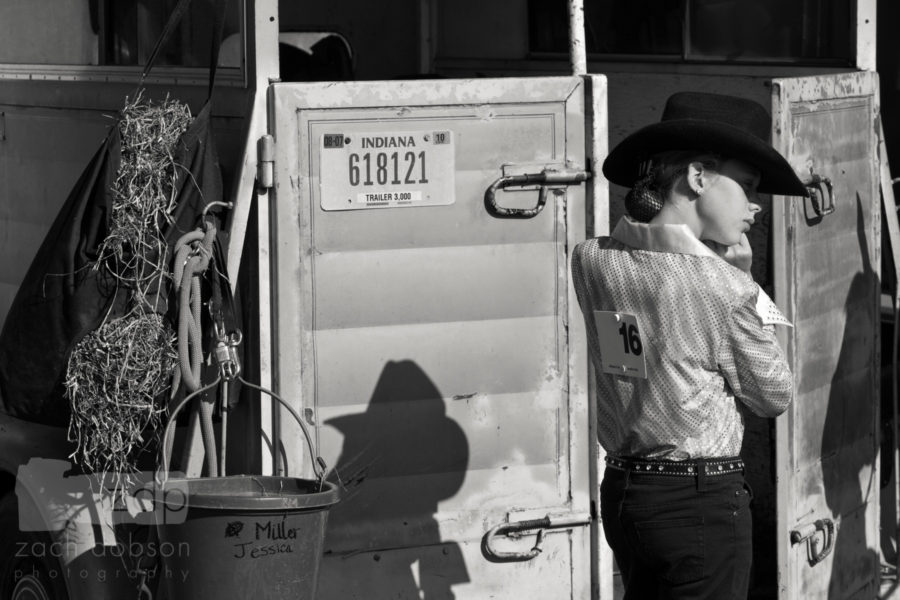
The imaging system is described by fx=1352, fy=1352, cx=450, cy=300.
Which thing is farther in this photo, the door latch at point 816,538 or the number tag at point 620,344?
the door latch at point 816,538

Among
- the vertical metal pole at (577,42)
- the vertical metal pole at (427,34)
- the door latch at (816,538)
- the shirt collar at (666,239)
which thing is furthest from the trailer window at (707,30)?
the shirt collar at (666,239)

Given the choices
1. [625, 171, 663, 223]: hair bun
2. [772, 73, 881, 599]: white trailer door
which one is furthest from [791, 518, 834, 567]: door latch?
[625, 171, 663, 223]: hair bun

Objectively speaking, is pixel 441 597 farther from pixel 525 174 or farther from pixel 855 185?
pixel 855 185

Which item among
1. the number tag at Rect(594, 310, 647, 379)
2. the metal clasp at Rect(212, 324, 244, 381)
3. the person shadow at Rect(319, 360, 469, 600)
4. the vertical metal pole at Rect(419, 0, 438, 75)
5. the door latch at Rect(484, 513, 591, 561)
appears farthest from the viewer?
the vertical metal pole at Rect(419, 0, 438, 75)

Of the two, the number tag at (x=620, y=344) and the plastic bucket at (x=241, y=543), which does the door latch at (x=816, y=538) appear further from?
the plastic bucket at (x=241, y=543)

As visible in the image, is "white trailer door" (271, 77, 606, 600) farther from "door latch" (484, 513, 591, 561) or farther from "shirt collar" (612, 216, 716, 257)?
"shirt collar" (612, 216, 716, 257)

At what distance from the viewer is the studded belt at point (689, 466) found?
10.3 feet

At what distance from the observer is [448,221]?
147 inches

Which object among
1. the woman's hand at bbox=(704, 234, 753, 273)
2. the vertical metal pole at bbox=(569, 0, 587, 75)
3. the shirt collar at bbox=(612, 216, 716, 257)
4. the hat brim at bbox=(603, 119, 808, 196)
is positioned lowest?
the woman's hand at bbox=(704, 234, 753, 273)

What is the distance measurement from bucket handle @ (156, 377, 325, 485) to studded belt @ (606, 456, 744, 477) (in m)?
0.82

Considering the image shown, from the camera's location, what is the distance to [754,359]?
309 cm

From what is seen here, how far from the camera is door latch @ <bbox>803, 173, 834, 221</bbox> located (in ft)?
13.1

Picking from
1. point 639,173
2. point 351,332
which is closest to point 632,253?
point 639,173

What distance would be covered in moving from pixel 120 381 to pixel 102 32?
1538 mm
